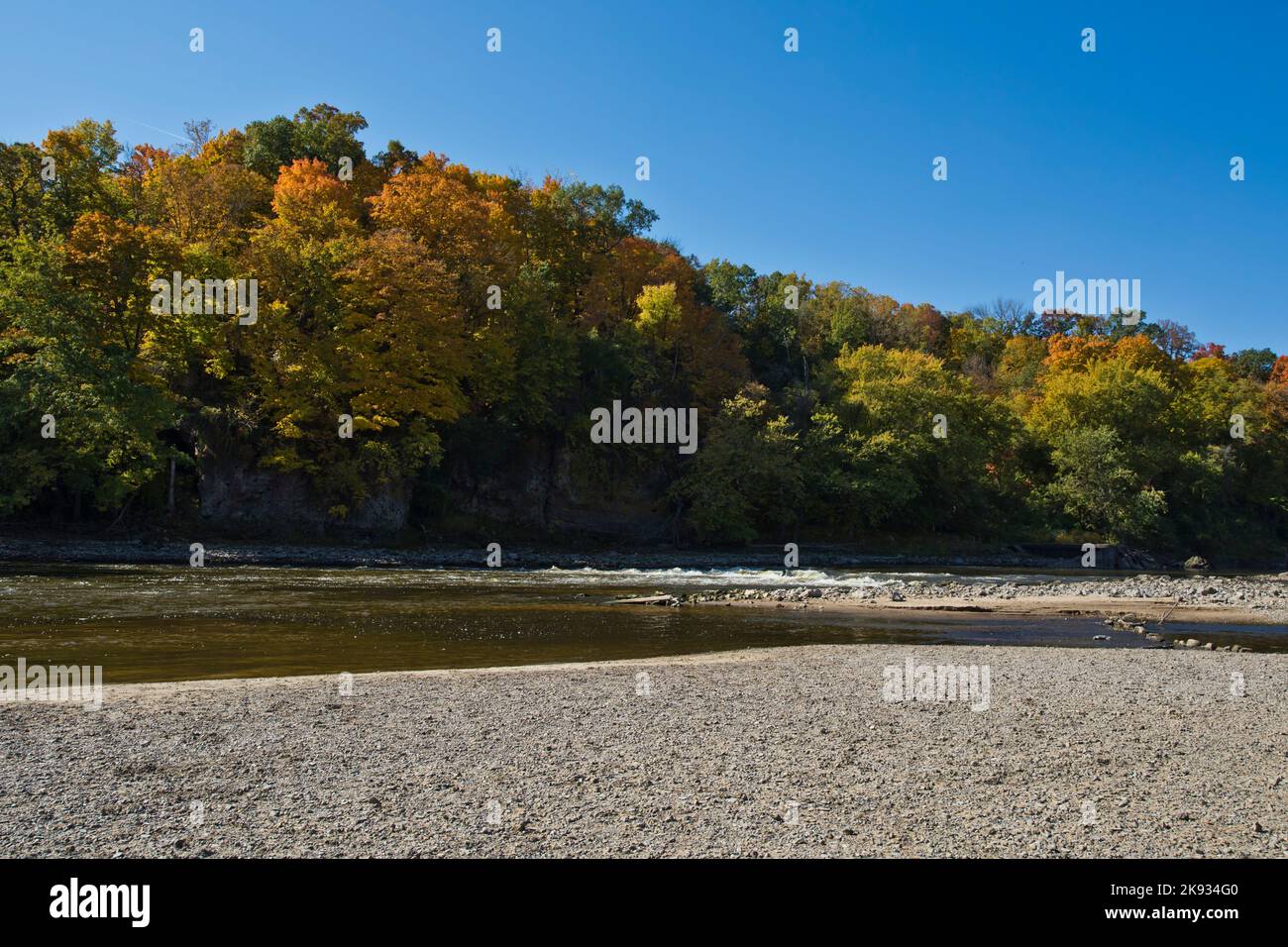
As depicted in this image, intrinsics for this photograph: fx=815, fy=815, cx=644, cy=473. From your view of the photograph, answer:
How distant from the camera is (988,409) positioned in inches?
2557

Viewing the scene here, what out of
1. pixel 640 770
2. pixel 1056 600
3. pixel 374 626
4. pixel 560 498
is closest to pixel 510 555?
pixel 560 498

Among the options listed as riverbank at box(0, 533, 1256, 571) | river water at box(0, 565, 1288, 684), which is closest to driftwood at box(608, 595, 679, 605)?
river water at box(0, 565, 1288, 684)

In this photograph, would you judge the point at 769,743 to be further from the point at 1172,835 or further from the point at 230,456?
the point at 230,456

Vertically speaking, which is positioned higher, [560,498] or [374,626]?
[560,498]

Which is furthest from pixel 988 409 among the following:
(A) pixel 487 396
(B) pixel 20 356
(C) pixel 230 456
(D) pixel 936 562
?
(B) pixel 20 356

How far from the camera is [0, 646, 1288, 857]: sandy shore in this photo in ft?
19.2

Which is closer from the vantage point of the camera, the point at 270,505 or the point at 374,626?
the point at 374,626

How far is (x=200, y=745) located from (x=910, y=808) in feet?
22.0

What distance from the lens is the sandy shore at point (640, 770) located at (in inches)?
231

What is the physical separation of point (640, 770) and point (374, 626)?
1242 centimetres

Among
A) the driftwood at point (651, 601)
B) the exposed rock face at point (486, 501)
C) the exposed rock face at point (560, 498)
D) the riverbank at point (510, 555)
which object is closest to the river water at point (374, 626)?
the driftwood at point (651, 601)

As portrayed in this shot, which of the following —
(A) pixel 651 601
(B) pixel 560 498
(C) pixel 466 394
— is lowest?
(A) pixel 651 601

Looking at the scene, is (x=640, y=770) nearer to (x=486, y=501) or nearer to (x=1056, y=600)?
(x=1056, y=600)

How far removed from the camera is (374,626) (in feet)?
60.3
